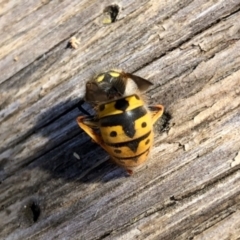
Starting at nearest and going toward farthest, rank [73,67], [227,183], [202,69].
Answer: [227,183] < [202,69] < [73,67]

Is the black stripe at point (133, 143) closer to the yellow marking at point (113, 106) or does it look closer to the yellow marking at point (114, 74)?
the yellow marking at point (113, 106)

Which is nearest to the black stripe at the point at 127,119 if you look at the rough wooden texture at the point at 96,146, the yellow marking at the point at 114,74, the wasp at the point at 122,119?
the wasp at the point at 122,119

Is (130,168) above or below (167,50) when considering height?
below

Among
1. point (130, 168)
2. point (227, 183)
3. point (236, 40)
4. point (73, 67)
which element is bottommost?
point (227, 183)

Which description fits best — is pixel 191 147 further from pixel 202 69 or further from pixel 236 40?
pixel 236 40

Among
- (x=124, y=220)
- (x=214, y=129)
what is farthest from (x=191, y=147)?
(x=124, y=220)

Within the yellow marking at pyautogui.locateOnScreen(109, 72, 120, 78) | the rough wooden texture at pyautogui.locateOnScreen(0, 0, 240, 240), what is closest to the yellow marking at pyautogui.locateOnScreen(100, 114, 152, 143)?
the rough wooden texture at pyautogui.locateOnScreen(0, 0, 240, 240)

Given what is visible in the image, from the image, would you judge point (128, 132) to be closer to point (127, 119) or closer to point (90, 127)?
point (127, 119)
